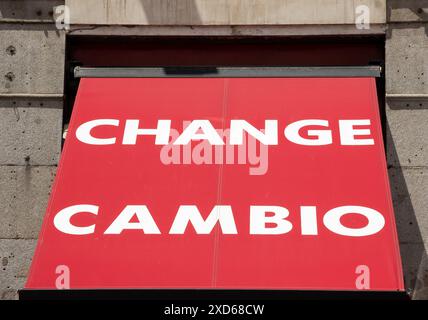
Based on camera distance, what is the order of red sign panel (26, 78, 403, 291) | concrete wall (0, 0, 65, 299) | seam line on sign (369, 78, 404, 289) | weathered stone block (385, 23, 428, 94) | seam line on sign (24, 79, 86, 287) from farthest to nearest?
weathered stone block (385, 23, 428, 94), concrete wall (0, 0, 65, 299), seam line on sign (24, 79, 86, 287), red sign panel (26, 78, 403, 291), seam line on sign (369, 78, 404, 289)

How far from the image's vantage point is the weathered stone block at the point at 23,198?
9.39 m

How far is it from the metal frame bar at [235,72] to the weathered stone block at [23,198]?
3.60ft

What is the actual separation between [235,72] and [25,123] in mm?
2196

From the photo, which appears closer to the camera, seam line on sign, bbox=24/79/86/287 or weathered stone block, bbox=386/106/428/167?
seam line on sign, bbox=24/79/86/287

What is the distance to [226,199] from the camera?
26.9 ft

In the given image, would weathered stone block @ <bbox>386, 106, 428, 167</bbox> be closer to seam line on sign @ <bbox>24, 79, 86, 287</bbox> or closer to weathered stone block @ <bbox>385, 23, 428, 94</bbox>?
weathered stone block @ <bbox>385, 23, 428, 94</bbox>

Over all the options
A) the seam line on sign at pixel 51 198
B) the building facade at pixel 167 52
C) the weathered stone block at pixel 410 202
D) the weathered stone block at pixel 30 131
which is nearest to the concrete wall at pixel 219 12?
the building facade at pixel 167 52

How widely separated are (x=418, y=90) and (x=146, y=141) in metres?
2.82

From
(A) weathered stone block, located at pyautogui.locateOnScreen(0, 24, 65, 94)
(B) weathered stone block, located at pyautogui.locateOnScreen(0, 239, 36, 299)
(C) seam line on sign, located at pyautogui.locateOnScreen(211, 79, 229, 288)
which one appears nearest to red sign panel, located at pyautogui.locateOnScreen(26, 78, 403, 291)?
(C) seam line on sign, located at pyautogui.locateOnScreen(211, 79, 229, 288)

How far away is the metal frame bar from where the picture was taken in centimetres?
918

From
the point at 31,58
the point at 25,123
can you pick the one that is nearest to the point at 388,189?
the point at 25,123

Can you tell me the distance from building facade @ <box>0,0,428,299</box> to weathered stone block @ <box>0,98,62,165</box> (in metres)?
0.01

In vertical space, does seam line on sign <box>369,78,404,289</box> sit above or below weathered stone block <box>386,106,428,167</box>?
below
